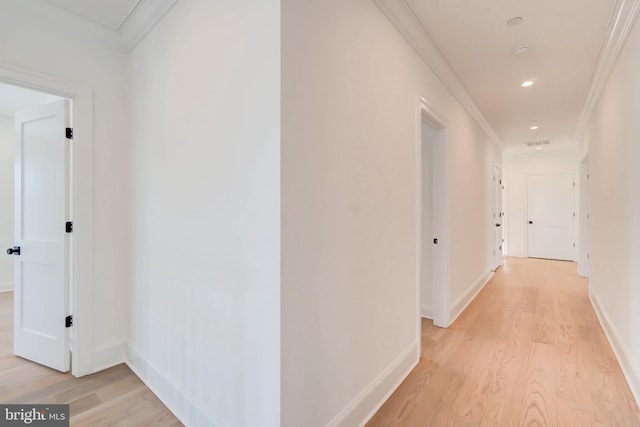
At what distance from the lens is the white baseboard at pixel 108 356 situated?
2.32m

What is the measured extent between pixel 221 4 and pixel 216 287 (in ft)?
4.87

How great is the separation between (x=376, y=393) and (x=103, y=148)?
279cm

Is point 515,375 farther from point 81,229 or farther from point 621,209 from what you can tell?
point 81,229

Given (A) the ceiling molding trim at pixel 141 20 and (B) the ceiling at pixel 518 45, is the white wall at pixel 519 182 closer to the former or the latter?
(B) the ceiling at pixel 518 45

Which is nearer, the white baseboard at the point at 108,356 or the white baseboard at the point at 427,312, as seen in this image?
the white baseboard at the point at 108,356

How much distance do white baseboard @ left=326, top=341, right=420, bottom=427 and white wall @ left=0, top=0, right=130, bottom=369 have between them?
202 centimetres

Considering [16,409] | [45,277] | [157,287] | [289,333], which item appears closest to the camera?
[289,333]

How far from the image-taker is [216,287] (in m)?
1.55

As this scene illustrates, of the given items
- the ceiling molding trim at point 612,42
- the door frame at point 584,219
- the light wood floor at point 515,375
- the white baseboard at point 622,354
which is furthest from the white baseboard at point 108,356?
the door frame at point 584,219

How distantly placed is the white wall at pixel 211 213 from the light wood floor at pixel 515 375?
102 cm

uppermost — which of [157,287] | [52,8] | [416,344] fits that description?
[52,8]

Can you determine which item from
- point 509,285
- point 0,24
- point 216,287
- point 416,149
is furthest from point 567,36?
point 0,24

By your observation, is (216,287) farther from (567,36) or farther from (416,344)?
(567,36)

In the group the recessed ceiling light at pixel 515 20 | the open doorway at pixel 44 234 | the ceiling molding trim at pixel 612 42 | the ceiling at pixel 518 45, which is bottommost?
the open doorway at pixel 44 234
